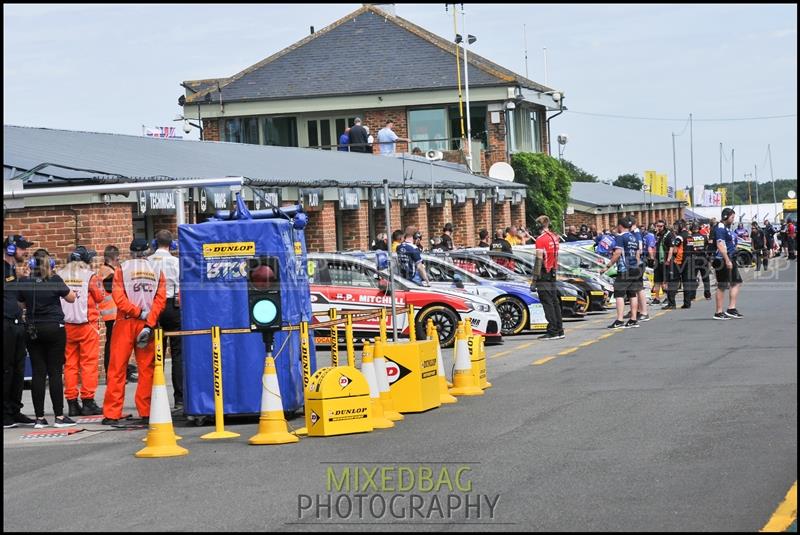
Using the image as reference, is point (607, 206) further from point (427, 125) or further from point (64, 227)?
point (64, 227)

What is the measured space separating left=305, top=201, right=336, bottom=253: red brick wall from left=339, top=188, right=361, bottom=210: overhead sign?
1.31 feet

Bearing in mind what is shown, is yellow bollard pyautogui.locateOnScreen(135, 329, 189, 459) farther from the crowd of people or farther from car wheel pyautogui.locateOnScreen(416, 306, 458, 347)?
car wheel pyautogui.locateOnScreen(416, 306, 458, 347)

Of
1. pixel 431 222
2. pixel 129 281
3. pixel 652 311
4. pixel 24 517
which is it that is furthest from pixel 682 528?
pixel 431 222

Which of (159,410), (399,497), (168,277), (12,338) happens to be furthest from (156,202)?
(399,497)

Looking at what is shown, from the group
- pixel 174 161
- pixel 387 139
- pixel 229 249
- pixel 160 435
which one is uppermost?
pixel 387 139

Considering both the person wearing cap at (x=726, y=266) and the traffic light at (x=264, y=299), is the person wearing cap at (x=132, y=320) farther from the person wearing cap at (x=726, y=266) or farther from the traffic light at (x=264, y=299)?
the person wearing cap at (x=726, y=266)

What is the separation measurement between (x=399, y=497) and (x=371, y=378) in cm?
385

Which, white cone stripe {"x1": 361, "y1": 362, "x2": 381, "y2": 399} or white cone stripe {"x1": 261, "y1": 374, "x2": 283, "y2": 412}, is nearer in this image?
white cone stripe {"x1": 261, "y1": 374, "x2": 283, "y2": 412}

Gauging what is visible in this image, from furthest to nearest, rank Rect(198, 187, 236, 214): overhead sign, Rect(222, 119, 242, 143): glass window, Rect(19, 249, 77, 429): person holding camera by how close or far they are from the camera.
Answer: Rect(222, 119, 242, 143): glass window < Rect(198, 187, 236, 214): overhead sign < Rect(19, 249, 77, 429): person holding camera

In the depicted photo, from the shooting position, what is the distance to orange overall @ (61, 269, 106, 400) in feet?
47.4

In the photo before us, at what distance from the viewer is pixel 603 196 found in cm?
6788

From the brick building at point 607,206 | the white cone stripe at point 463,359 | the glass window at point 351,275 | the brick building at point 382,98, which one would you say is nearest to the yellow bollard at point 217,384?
the white cone stripe at point 463,359

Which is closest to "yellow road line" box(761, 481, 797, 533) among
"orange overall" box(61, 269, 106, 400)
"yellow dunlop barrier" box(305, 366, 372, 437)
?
"yellow dunlop barrier" box(305, 366, 372, 437)

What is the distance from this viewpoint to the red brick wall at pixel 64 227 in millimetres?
18984
